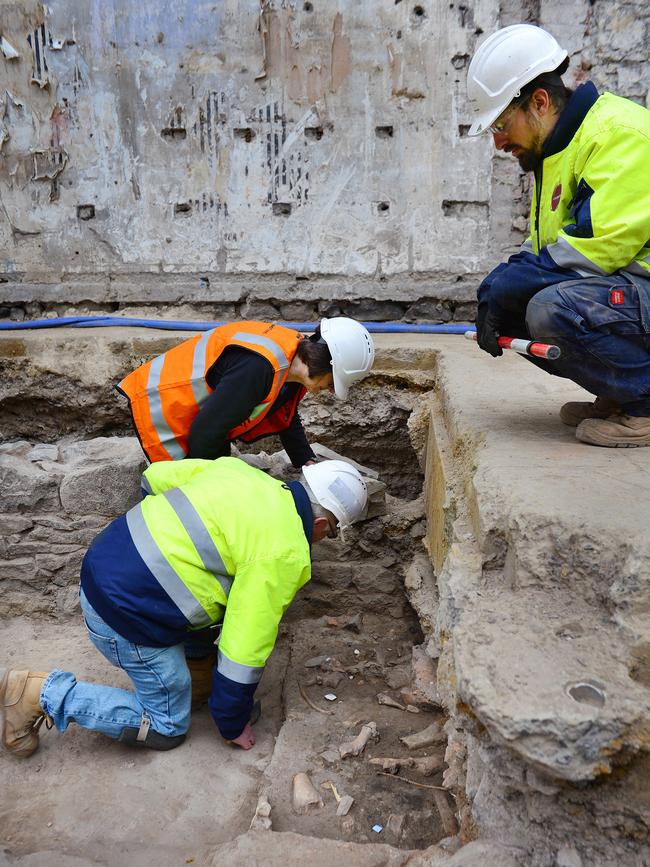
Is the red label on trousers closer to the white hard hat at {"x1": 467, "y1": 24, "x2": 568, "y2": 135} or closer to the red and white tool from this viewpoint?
the red and white tool

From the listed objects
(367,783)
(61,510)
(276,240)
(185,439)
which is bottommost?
(367,783)

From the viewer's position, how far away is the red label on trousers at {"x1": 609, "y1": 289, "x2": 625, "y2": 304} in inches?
88.5

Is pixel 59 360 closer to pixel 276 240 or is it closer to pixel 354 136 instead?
pixel 276 240

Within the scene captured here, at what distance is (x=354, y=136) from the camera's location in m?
5.24

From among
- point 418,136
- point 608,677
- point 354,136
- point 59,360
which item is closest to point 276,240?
point 354,136

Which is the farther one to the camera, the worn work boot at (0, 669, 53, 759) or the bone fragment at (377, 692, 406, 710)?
the bone fragment at (377, 692, 406, 710)

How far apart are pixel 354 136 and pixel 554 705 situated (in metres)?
4.76

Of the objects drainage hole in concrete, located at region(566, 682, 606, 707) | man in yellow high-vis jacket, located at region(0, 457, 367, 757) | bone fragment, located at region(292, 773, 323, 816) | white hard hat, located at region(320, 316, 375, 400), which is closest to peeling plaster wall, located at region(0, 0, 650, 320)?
white hard hat, located at region(320, 316, 375, 400)

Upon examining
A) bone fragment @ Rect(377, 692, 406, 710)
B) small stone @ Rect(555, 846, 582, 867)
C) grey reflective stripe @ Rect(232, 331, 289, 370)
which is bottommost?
bone fragment @ Rect(377, 692, 406, 710)

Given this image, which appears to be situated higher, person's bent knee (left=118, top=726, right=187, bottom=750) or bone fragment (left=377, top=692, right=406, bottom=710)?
person's bent knee (left=118, top=726, right=187, bottom=750)

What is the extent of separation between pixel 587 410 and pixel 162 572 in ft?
5.37

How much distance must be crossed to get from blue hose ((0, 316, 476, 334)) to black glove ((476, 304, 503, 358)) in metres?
2.55

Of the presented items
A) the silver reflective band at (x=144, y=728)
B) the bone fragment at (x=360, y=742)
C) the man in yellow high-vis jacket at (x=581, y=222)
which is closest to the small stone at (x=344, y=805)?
the bone fragment at (x=360, y=742)

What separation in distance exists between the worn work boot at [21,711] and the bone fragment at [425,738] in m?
1.37
